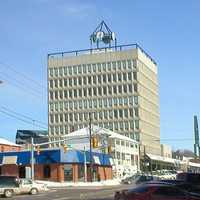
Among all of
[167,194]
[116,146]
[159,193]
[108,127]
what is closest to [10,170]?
[116,146]

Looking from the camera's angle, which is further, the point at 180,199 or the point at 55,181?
the point at 55,181

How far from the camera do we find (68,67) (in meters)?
173

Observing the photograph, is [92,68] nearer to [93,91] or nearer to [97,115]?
[93,91]

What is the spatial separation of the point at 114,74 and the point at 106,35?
511 inches

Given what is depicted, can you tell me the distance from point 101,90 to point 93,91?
2413 mm

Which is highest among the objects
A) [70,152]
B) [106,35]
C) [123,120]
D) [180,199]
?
[106,35]

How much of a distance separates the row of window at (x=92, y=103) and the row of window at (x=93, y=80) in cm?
513

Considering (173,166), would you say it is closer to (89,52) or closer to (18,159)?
(89,52)

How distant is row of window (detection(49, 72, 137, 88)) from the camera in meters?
167

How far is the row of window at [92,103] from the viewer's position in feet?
549

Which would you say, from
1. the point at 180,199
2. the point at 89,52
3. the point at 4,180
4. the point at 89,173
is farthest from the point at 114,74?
the point at 180,199

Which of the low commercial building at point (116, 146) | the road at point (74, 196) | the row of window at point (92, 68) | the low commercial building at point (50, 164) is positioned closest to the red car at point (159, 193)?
the road at point (74, 196)

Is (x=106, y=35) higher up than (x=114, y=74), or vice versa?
(x=106, y=35)

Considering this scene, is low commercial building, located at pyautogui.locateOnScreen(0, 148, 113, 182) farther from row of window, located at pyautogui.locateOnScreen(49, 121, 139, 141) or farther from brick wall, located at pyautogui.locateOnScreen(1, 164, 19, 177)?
row of window, located at pyautogui.locateOnScreen(49, 121, 139, 141)
